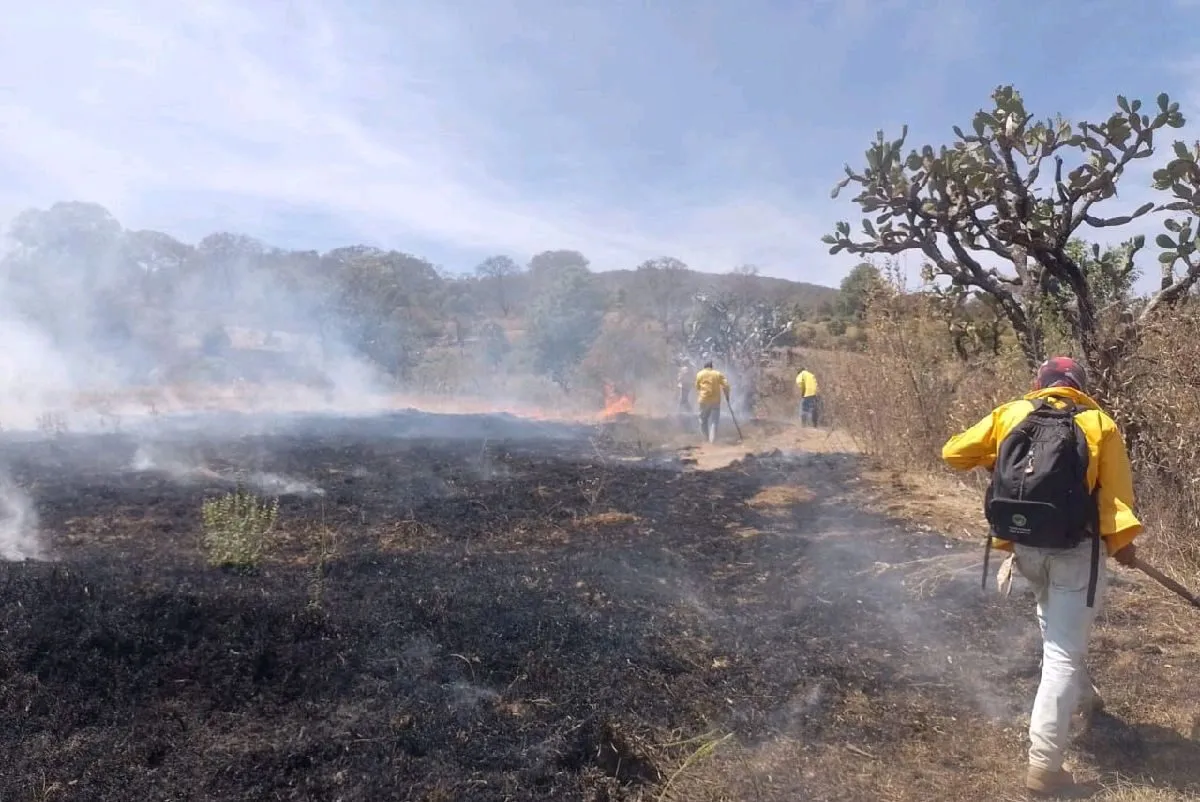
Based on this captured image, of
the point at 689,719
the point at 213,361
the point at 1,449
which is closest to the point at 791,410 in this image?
the point at 1,449

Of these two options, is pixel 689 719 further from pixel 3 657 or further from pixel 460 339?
pixel 460 339

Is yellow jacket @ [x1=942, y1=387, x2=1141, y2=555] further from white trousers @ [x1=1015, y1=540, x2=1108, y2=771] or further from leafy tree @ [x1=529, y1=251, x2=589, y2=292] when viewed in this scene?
leafy tree @ [x1=529, y1=251, x2=589, y2=292]

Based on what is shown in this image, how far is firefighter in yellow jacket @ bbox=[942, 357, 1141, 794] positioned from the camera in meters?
3.20

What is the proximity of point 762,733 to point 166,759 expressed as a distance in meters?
2.48

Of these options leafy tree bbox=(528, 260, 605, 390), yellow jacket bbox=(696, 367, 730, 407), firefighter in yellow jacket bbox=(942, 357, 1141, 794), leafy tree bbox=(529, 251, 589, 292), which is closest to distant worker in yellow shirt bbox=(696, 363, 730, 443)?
yellow jacket bbox=(696, 367, 730, 407)

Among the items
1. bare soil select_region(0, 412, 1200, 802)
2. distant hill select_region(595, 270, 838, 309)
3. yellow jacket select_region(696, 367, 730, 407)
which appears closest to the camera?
bare soil select_region(0, 412, 1200, 802)

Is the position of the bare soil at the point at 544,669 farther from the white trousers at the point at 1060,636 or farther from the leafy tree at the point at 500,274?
the leafy tree at the point at 500,274

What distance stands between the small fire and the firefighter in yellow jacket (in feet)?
70.1

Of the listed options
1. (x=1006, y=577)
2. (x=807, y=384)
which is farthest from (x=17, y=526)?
(x=807, y=384)

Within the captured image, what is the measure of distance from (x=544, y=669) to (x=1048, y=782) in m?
2.22

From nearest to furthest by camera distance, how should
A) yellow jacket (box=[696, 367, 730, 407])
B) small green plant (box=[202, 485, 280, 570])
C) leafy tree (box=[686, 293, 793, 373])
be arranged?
small green plant (box=[202, 485, 280, 570]) < yellow jacket (box=[696, 367, 730, 407]) < leafy tree (box=[686, 293, 793, 373])

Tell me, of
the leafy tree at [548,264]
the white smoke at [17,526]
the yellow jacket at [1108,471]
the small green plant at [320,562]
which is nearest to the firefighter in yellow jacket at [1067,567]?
the yellow jacket at [1108,471]

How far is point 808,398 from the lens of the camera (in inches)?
662

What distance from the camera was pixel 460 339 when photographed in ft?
138
